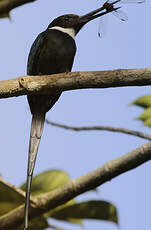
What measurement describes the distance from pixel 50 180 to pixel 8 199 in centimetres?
26

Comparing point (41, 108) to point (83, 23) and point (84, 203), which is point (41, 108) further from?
point (84, 203)

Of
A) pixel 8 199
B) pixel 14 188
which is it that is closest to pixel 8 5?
pixel 14 188

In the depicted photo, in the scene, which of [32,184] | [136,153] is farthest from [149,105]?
[32,184]

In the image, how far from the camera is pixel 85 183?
6.91 ft

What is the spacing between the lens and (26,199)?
2111 mm

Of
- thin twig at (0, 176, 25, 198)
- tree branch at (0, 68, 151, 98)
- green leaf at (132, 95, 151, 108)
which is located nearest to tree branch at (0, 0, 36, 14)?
tree branch at (0, 68, 151, 98)

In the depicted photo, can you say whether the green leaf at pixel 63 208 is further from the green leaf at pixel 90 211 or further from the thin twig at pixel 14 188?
the thin twig at pixel 14 188

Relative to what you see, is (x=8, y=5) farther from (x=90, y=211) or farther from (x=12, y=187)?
(x=90, y=211)

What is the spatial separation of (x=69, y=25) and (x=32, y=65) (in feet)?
2.03

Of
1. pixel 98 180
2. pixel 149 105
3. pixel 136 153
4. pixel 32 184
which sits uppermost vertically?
pixel 149 105

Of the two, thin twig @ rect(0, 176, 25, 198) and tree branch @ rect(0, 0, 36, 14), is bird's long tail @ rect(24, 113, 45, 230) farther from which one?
tree branch @ rect(0, 0, 36, 14)

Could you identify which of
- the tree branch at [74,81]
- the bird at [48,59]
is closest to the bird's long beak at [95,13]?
the bird at [48,59]

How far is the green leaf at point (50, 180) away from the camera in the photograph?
2.29 meters

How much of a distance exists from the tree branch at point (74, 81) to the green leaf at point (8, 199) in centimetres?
52
